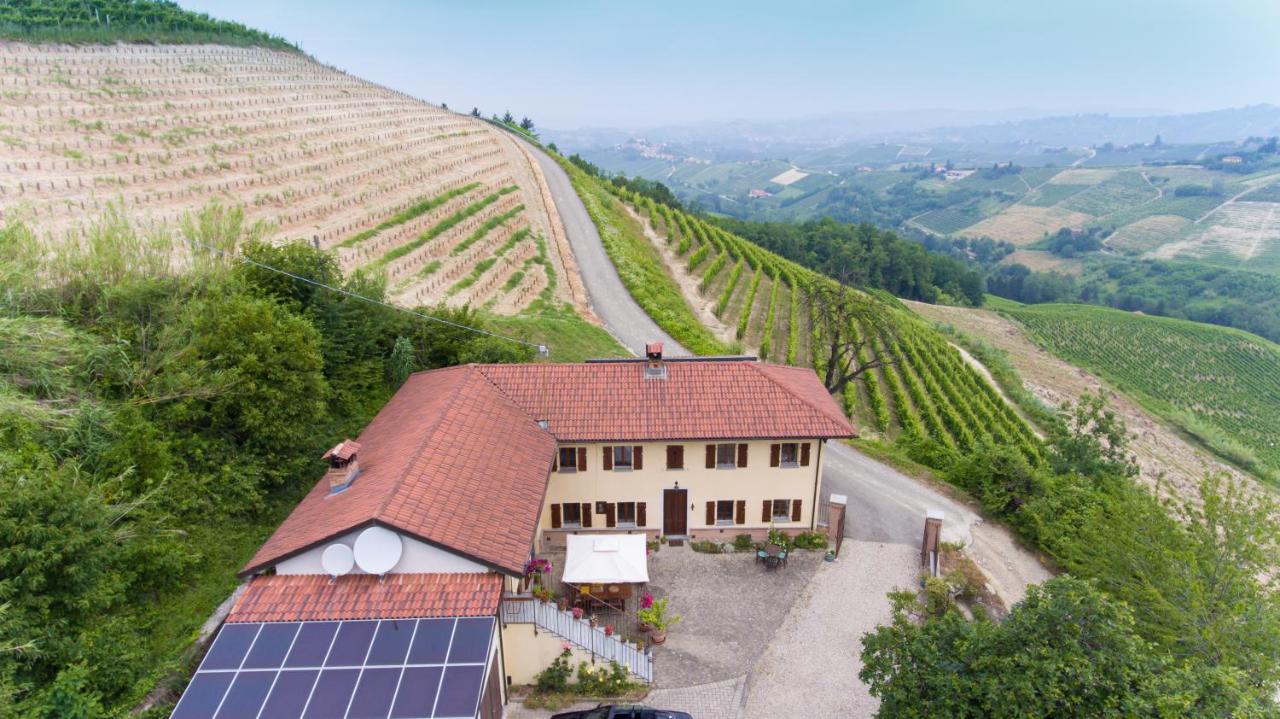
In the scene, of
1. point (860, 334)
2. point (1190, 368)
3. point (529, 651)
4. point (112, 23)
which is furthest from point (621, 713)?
point (1190, 368)

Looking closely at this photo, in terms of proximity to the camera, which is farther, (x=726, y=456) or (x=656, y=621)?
(x=726, y=456)

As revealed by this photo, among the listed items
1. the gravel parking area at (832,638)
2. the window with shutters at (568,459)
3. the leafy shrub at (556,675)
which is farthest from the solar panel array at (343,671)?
the window with shutters at (568,459)

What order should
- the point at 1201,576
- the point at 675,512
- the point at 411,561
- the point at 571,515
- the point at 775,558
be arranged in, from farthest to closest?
the point at 571,515, the point at 675,512, the point at 775,558, the point at 1201,576, the point at 411,561

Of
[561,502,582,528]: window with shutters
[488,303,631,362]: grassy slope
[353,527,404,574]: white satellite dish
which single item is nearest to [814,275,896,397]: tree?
[488,303,631,362]: grassy slope

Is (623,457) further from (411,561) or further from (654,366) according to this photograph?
(411,561)

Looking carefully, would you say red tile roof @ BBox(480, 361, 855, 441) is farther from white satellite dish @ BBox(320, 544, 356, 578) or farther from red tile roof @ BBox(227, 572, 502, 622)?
white satellite dish @ BBox(320, 544, 356, 578)

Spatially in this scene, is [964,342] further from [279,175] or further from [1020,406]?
[279,175]

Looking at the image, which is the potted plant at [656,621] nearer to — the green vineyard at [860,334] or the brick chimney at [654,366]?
the brick chimney at [654,366]

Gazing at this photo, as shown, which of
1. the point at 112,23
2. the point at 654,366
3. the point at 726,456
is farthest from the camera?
the point at 112,23
